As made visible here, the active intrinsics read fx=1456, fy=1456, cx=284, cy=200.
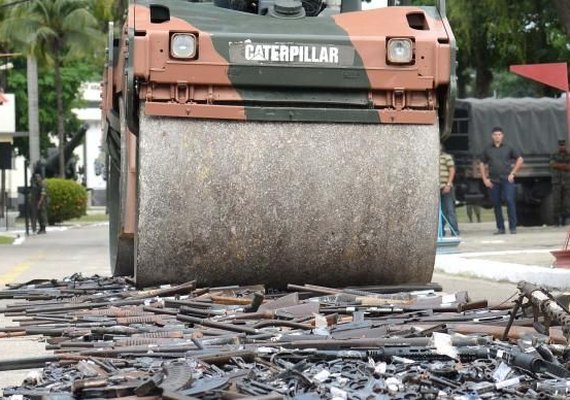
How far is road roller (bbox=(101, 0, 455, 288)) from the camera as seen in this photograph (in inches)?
390

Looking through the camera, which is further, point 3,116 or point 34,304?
point 3,116

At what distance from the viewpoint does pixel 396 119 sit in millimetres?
10117

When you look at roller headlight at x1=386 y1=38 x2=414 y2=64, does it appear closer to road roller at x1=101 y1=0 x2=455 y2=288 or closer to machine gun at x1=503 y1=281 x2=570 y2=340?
road roller at x1=101 y1=0 x2=455 y2=288

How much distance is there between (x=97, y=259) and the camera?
20531mm

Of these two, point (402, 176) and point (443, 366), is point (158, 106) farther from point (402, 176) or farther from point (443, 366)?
point (443, 366)

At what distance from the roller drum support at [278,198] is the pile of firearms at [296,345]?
220 mm

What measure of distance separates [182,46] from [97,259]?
11.1 metres

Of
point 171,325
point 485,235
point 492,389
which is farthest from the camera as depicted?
point 485,235

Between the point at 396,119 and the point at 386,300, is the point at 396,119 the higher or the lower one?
the higher one

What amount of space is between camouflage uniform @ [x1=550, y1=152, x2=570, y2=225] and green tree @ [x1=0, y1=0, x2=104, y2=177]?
84.4ft

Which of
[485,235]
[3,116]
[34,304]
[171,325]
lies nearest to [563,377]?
[171,325]

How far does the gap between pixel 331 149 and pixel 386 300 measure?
115 cm

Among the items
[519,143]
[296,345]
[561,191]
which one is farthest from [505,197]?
[296,345]

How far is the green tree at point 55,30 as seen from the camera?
169 feet
